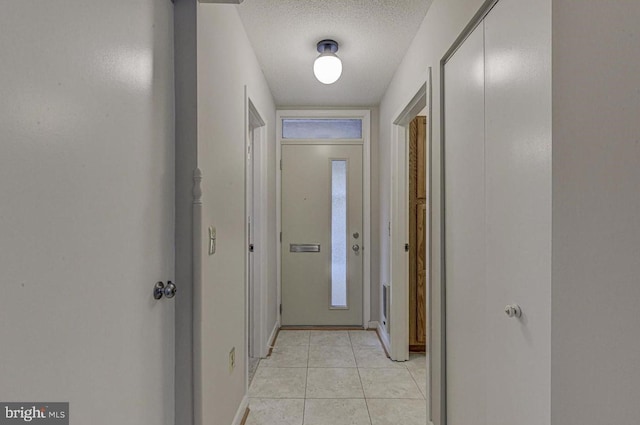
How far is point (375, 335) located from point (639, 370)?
2905mm

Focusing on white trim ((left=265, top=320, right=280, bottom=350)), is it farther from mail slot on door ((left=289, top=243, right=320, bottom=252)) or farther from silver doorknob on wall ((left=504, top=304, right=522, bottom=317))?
silver doorknob on wall ((left=504, top=304, right=522, bottom=317))

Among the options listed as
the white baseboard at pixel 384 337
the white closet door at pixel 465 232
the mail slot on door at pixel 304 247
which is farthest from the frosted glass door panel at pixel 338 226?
the white closet door at pixel 465 232

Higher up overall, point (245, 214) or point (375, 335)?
point (245, 214)

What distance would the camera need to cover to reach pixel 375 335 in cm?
347

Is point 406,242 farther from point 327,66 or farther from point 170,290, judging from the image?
point 170,290

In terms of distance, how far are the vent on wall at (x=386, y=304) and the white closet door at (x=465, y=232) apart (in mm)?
1340

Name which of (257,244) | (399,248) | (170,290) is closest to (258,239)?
(257,244)

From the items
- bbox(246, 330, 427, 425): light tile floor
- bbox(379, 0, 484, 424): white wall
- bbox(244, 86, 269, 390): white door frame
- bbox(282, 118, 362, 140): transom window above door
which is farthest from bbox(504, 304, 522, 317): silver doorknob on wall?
bbox(282, 118, 362, 140): transom window above door

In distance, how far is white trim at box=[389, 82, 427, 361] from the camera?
285 cm

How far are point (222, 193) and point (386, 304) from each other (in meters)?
2.07

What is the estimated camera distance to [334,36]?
228 cm

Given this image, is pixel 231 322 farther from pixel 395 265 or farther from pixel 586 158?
Answer: pixel 586 158

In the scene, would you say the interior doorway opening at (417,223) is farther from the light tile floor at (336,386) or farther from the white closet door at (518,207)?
the white closet door at (518,207)

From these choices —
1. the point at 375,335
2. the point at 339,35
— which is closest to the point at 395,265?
the point at 375,335
